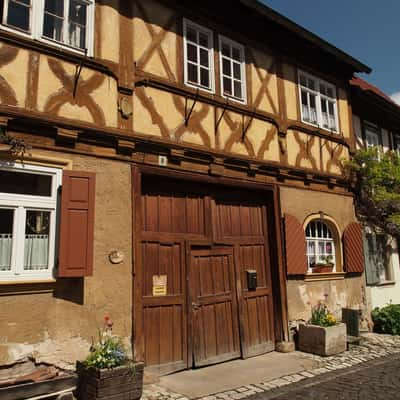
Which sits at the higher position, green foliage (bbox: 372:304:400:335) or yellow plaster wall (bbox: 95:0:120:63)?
yellow plaster wall (bbox: 95:0:120:63)

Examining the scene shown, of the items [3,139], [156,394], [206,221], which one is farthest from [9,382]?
[206,221]

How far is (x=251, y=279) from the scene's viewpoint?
23.3 ft

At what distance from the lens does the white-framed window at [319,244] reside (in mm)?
8367

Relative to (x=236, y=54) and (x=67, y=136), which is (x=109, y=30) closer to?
(x=67, y=136)

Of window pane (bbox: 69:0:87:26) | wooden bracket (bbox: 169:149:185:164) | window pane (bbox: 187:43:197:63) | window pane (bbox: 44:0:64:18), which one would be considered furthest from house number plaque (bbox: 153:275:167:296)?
window pane (bbox: 44:0:64:18)

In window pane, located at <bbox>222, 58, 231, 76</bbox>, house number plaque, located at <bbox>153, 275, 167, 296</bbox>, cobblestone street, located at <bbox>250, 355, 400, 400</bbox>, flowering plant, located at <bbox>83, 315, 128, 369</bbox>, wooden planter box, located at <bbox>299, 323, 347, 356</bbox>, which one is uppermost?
window pane, located at <bbox>222, 58, 231, 76</bbox>

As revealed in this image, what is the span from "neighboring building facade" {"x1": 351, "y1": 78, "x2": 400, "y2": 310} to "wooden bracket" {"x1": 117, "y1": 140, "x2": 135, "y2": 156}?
6195mm

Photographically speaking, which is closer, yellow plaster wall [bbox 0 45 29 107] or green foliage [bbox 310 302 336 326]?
yellow plaster wall [bbox 0 45 29 107]

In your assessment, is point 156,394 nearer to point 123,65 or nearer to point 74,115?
point 74,115

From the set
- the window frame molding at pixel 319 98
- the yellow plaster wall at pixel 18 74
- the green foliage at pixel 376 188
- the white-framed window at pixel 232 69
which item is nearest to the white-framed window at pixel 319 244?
the green foliage at pixel 376 188

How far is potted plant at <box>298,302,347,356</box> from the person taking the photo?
690cm

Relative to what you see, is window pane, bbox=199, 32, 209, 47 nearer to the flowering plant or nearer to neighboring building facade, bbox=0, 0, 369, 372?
neighboring building facade, bbox=0, 0, 369, 372

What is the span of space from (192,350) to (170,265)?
1312 millimetres

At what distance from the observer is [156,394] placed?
4.89m
